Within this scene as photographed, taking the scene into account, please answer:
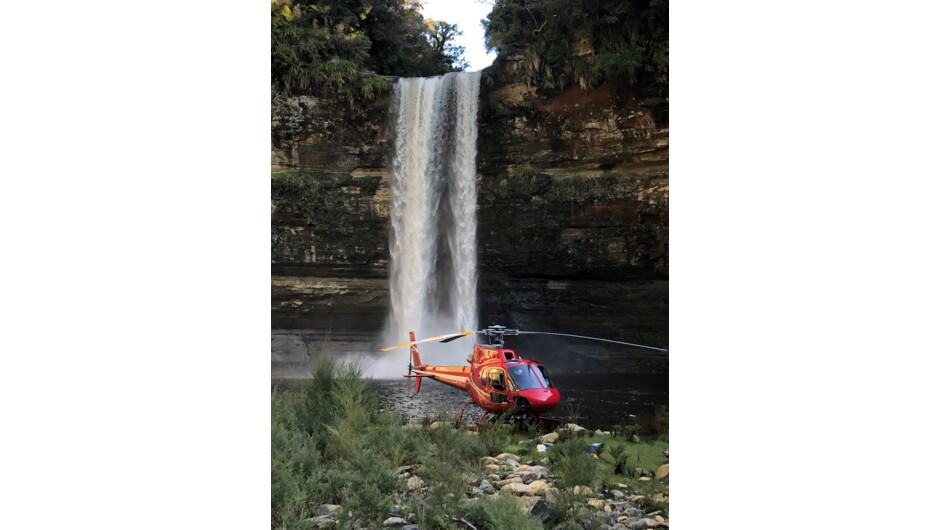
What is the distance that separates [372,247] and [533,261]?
1292 millimetres

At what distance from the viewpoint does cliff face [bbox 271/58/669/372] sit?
4.70 meters

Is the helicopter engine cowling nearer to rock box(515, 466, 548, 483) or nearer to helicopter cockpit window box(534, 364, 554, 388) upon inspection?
helicopter cockpit window box(534, 364, 554, 388)

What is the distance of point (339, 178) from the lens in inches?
201

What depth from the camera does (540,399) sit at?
4.38m

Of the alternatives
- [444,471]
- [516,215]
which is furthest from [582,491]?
[516,215]

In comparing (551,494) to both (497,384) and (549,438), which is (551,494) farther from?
(497,384)

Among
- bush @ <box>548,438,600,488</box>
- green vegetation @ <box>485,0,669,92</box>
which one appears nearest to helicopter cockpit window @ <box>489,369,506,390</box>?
bush @ <box>548,438,600,488</box>

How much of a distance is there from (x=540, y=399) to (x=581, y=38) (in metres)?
2.73

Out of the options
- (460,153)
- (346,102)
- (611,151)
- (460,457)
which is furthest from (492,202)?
(460,457)

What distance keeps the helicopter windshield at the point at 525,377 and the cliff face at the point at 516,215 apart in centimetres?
34

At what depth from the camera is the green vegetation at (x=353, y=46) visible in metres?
4.94

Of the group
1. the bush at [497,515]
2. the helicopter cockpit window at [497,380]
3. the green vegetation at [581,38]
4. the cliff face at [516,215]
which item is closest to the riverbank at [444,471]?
the bush at [497,515]

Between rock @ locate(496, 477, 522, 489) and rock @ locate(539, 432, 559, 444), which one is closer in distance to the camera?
rock @ locate(496, 477, 522, 489)

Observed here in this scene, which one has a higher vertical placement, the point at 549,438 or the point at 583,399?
the point at 583,399
